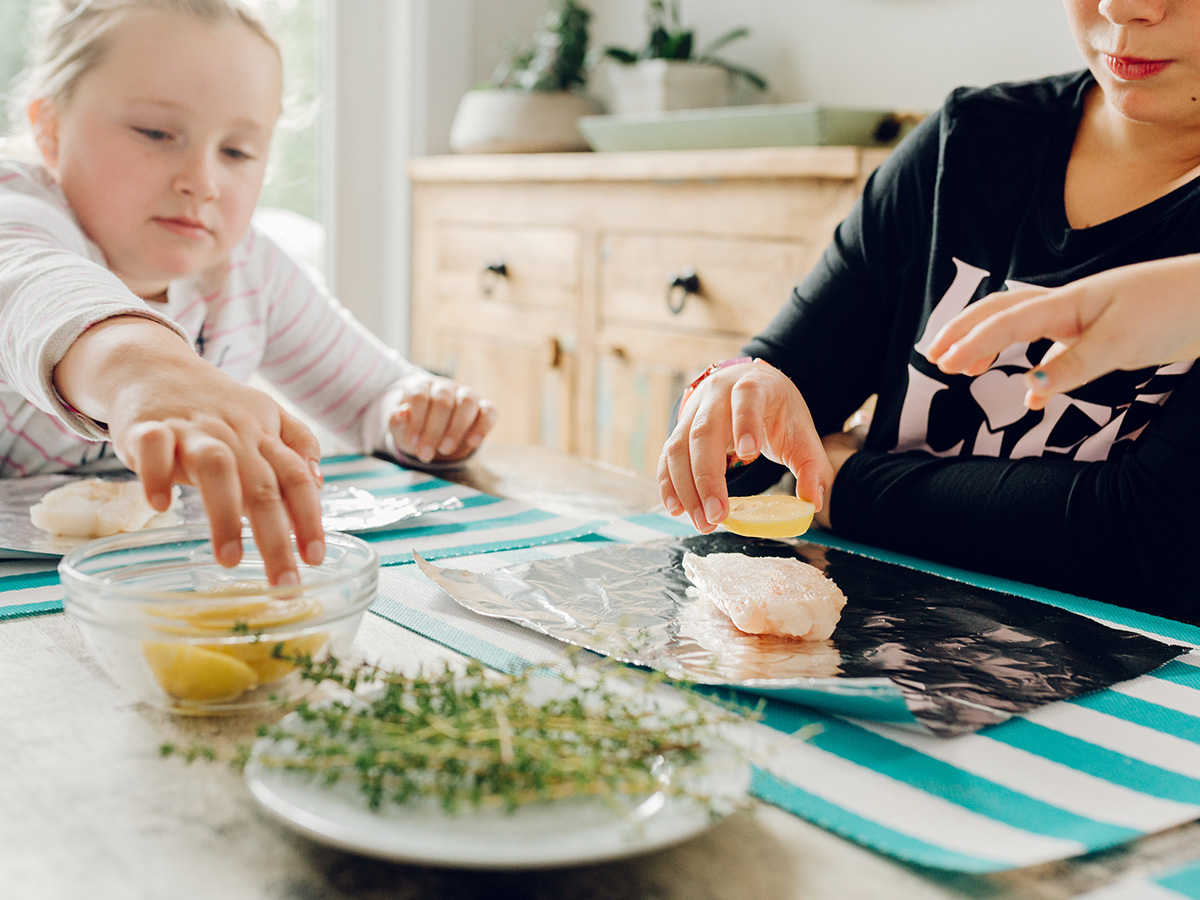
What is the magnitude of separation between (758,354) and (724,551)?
1.36 ft

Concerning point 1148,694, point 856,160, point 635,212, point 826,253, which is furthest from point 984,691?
point 635,212

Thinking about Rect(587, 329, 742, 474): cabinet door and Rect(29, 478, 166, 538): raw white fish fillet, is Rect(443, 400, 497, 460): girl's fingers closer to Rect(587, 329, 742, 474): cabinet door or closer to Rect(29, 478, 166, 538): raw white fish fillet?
Rect(29, 478, 166, 538): raw white fish fillet

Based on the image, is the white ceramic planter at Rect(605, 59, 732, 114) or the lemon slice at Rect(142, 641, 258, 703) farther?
the white ceramic planter at Rect(605, 59, 732, 114)

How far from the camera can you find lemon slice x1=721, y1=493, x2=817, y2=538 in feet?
2.97

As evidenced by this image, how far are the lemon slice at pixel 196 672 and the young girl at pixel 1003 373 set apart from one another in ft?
1.41

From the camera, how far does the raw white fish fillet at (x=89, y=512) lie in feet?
3.09

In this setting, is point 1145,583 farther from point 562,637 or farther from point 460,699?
point 460,699

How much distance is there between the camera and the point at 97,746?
0.56 metres

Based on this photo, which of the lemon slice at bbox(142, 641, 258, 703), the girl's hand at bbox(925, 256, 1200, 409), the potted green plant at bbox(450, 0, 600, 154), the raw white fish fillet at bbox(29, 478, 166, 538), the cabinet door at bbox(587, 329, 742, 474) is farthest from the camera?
the potted green plant at bbox(450, 0, 600, 154)

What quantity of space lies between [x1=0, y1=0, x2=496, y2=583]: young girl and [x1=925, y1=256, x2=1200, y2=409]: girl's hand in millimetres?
451

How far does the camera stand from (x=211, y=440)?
2.02 ft

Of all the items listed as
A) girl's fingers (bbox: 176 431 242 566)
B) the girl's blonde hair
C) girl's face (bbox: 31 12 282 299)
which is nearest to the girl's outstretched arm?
girl's fingers (bbox: 176 431 242 566)

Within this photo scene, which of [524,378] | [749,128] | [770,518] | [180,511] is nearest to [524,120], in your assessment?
[524,378]

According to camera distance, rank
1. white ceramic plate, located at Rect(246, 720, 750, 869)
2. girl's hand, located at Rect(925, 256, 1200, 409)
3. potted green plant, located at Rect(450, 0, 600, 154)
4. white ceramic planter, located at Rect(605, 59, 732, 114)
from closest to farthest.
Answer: white ceramic plate, located at Rect(246, 720, 750, 869) → girl's hand, located at Rect(925, 256, 1200, 409) → white ceramic planter, located at Rect(605, 59, 732, 114) → potted green plant, located at Rect(450, 0, 600, 154)
